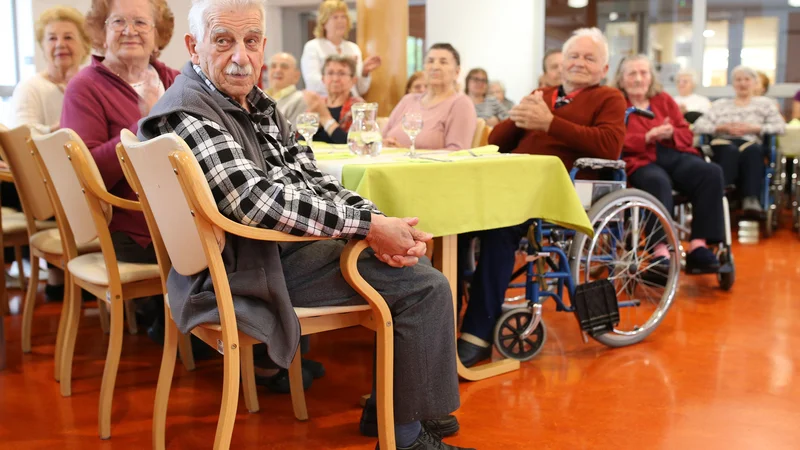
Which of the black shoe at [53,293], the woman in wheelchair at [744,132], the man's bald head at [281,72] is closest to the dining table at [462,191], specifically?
the black shoe at [53,293]

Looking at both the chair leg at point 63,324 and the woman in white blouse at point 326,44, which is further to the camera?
the woman in white blouse at point 326,44

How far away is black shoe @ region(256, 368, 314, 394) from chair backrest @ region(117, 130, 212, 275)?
793mm

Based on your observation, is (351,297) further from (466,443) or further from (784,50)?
(784,50)

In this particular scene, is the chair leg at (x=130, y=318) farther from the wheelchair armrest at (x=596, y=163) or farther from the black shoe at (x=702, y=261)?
the black shoe at (x=702, y=261)

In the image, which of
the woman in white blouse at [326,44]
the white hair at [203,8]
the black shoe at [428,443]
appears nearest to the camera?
the white hair at [203,8]

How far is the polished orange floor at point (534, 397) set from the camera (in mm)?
2109

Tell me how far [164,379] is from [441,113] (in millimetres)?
2086

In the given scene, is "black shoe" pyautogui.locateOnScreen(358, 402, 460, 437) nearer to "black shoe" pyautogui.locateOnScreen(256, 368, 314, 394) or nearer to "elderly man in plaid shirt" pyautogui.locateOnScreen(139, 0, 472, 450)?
"elderly man in plaid shirt" pyautogui.locateOnScreen(139, 0, 472, 450)

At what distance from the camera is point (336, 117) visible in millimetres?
4492

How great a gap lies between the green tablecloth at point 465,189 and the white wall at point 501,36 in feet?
20.2

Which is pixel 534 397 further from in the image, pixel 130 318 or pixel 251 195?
pixel 130 318

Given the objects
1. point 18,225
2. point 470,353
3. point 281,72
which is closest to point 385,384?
point 470,353

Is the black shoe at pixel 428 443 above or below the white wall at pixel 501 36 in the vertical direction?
below

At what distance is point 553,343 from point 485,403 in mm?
709
